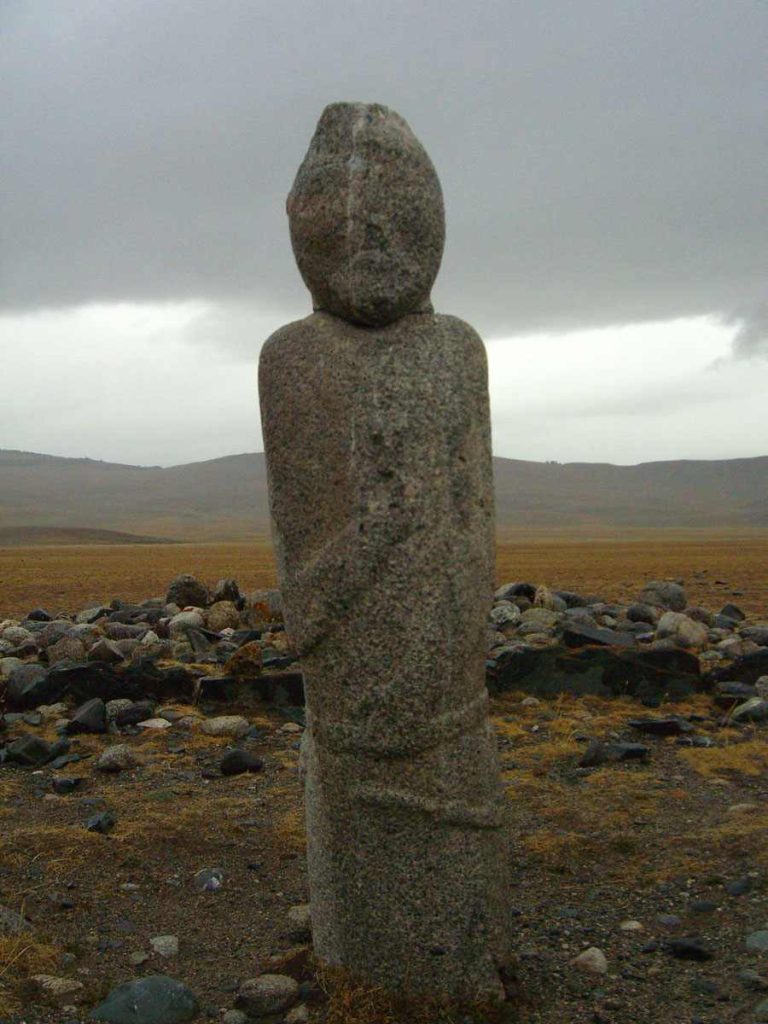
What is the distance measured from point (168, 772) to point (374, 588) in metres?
4.69

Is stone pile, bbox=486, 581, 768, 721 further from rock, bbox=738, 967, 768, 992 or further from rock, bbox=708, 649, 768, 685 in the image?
rock, bbox=738, 967, 768, 992

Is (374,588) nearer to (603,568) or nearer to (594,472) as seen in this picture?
(603,568)

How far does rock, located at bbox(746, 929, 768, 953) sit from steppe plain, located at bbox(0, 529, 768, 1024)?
5 cm

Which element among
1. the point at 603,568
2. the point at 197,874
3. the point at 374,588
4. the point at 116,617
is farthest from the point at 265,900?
the point at 603,568

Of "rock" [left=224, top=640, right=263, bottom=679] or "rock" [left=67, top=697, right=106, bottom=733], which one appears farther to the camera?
"rock" [left=224, top=640, right=263, bottom=679]

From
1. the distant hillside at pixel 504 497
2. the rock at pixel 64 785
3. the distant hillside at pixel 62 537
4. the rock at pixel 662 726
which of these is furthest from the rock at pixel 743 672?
the distant hillside at pixel 504 497

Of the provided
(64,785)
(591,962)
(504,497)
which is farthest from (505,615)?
(504,497)

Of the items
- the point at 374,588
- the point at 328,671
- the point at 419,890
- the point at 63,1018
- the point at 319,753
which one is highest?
the point at 374,588

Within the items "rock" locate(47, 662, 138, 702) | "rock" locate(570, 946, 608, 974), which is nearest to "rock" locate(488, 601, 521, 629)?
"rock" locate(47, 662, 138, 702)

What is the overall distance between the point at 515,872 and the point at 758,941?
1515 millimetres

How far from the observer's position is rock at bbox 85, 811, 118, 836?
714 centimetres

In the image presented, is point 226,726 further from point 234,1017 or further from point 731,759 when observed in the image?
point 234,1017

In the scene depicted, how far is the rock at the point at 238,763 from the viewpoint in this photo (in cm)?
861

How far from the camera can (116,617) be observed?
1531 cm
